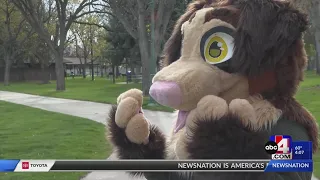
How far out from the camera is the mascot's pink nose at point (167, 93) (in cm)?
189

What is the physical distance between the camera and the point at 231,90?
2016 millimetres

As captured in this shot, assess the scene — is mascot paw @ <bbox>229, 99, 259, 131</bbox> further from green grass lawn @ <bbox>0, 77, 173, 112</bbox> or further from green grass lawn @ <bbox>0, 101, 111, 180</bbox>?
green grass lawn @ <bbox>0, 77, 173, 112</bbox>

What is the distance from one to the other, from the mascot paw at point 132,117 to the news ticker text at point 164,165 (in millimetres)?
257

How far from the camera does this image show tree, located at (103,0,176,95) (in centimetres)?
1582

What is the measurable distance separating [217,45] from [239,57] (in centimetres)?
14

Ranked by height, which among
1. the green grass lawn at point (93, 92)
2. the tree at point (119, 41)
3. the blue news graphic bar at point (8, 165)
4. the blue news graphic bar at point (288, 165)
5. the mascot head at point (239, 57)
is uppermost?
the tree at point (119, 41)

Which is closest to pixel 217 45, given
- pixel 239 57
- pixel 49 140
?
pixel 239 57

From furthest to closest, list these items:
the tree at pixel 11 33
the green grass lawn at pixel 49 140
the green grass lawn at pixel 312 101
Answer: the tree at pixel 11 33
the green grass lawn at pixel 49 140
the green grass lawn at pixel 312 101

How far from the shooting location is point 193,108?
6.52 ft

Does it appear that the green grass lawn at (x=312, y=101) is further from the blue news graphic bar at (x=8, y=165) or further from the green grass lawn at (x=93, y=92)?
the green grass lawn at (x=93, y=92)

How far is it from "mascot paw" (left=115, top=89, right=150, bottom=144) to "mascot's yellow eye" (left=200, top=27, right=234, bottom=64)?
16.5 inches

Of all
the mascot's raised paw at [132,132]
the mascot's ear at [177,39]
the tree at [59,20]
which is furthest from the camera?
the tree at [59,20]

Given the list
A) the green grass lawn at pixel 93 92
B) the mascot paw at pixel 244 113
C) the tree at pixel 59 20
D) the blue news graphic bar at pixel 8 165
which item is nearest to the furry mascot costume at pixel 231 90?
the mascot paw at pixel 244 113

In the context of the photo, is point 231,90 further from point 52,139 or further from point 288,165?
point 52,139
